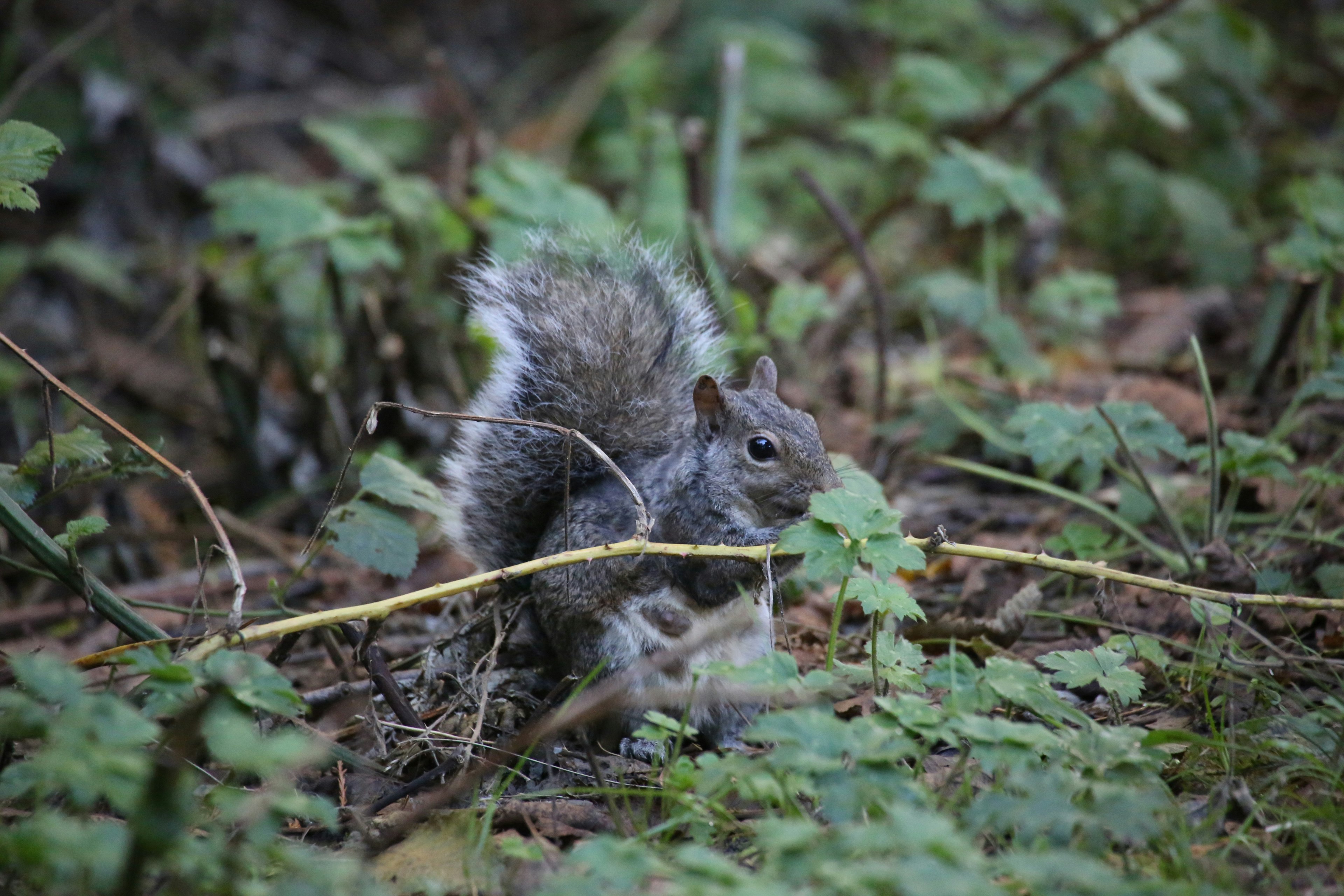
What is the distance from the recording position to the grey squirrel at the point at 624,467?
2.73 m

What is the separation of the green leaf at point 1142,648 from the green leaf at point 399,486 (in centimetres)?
175

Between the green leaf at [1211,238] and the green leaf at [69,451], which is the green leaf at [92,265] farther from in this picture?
the green leaf at [1211,238]

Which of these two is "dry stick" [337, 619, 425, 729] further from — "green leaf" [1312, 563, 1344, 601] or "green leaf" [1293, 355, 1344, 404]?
"green leaf" [1293, 355, 1344, 404]

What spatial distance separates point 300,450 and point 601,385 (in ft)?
7.02

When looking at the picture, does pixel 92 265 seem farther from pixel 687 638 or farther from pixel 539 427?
pixel 687 638

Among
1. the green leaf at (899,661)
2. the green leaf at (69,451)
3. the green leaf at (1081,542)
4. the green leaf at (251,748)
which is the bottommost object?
the green leaf at (899,661)

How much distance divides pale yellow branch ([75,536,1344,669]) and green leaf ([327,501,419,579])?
0.21 m

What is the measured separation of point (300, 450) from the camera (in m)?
4.57

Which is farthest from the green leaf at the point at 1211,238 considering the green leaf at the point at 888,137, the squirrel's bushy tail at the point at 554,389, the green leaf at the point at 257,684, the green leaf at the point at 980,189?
the green leaf at the point at 257,684

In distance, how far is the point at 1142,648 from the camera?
2.63m

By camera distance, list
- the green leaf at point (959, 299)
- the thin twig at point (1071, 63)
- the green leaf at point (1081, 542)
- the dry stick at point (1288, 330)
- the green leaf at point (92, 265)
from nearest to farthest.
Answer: the green leaf at point (1081, 542), the dry stick at point (1288, 330), the green leaf at point (959, 299), the thin twig at point (1071, 63), the green leaf at point (92, 265)

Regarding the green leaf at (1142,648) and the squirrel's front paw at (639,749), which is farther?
the squirrel's front paw at (639,749)

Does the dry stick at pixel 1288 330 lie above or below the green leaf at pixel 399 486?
above

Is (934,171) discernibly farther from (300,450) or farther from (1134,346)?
(300,450)
